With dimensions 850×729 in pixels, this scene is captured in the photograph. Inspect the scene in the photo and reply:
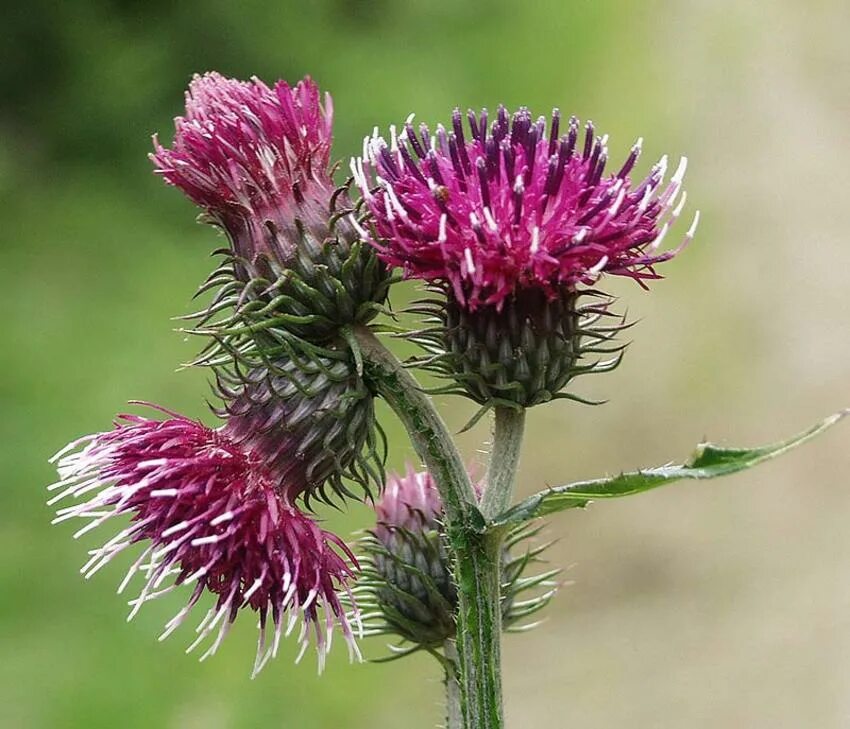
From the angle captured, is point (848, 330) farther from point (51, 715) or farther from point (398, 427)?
point (51, 715)

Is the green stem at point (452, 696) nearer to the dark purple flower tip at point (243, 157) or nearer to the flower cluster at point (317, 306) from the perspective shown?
the flower cluster at point (317, 306)

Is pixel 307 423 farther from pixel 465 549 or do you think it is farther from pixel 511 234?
pixel 511 234

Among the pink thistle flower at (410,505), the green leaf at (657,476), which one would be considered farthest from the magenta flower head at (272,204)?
the pink thistle flower at (410,505)

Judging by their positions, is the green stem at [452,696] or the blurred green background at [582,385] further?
the blurred green background at [582,385]

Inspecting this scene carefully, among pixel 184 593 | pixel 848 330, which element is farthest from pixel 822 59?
pixel 184 593

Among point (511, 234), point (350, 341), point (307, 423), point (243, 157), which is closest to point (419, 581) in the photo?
point (307, 423)

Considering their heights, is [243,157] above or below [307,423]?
above
